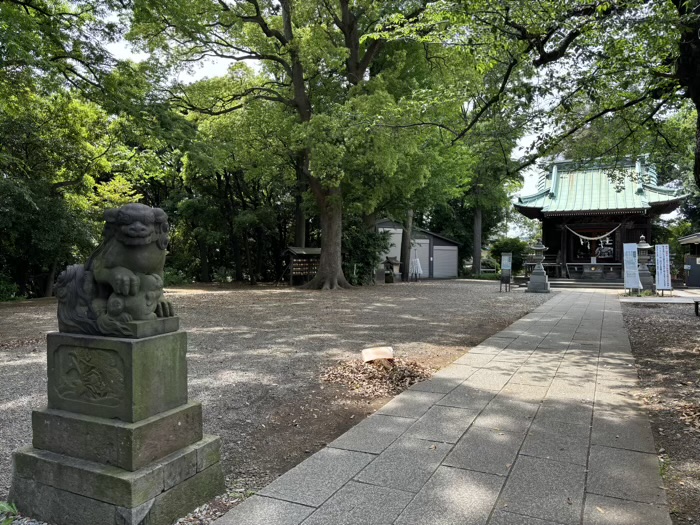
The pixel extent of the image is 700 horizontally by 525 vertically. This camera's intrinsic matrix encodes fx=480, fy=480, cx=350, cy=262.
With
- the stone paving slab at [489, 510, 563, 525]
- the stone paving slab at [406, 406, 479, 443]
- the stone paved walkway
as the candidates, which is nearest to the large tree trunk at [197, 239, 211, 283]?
the stone paved walkway

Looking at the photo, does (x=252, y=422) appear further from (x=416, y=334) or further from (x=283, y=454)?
(x=416, y=334)

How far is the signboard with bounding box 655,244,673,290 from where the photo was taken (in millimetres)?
15781

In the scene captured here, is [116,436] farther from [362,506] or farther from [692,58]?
[692,58]

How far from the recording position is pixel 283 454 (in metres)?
3.25

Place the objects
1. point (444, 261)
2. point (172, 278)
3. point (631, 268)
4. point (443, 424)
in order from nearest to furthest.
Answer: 1. point (443, 424)
2. point (631, 268)
3. point (172, 278)
4. point (444, 261)

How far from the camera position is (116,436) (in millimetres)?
2316

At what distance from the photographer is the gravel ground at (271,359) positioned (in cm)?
343

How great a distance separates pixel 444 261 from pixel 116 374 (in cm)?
3122

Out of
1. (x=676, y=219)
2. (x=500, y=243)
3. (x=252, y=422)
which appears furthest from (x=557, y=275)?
(x=252, y=422)

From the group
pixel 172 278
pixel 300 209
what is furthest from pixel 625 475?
→ pixel 172 278

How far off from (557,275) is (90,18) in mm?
21854

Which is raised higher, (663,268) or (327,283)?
(663,268)

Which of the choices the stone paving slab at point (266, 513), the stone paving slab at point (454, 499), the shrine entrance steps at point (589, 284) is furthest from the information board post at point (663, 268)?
the stone paving slab at point (266, 513)

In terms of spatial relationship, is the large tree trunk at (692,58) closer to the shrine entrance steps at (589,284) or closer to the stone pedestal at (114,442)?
the stone pedestal at (114,442)
